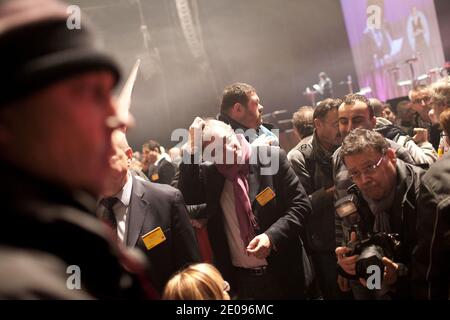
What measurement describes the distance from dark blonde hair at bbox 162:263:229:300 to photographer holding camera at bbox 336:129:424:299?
0.59 meters

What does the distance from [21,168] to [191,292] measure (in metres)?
1.01

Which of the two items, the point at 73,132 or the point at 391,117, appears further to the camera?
the point at 391,117

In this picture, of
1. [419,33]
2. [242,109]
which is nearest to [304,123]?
[242,109]

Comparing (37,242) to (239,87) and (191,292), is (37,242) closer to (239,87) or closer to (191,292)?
(191,292)

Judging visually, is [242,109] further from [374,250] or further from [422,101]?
[422,101]

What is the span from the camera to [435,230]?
1552 millimetres

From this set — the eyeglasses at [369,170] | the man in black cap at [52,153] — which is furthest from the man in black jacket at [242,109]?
the man in black cap at [52,153]

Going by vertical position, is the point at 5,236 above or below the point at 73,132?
below

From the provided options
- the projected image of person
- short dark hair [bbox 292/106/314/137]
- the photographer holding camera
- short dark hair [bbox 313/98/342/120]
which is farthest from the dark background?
the photographer holding camera

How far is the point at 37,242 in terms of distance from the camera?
0.52m

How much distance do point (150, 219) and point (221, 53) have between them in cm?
604

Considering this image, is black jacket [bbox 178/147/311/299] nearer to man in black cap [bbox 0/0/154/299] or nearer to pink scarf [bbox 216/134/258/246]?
pink scarf [bbox 216/134/258/246]
